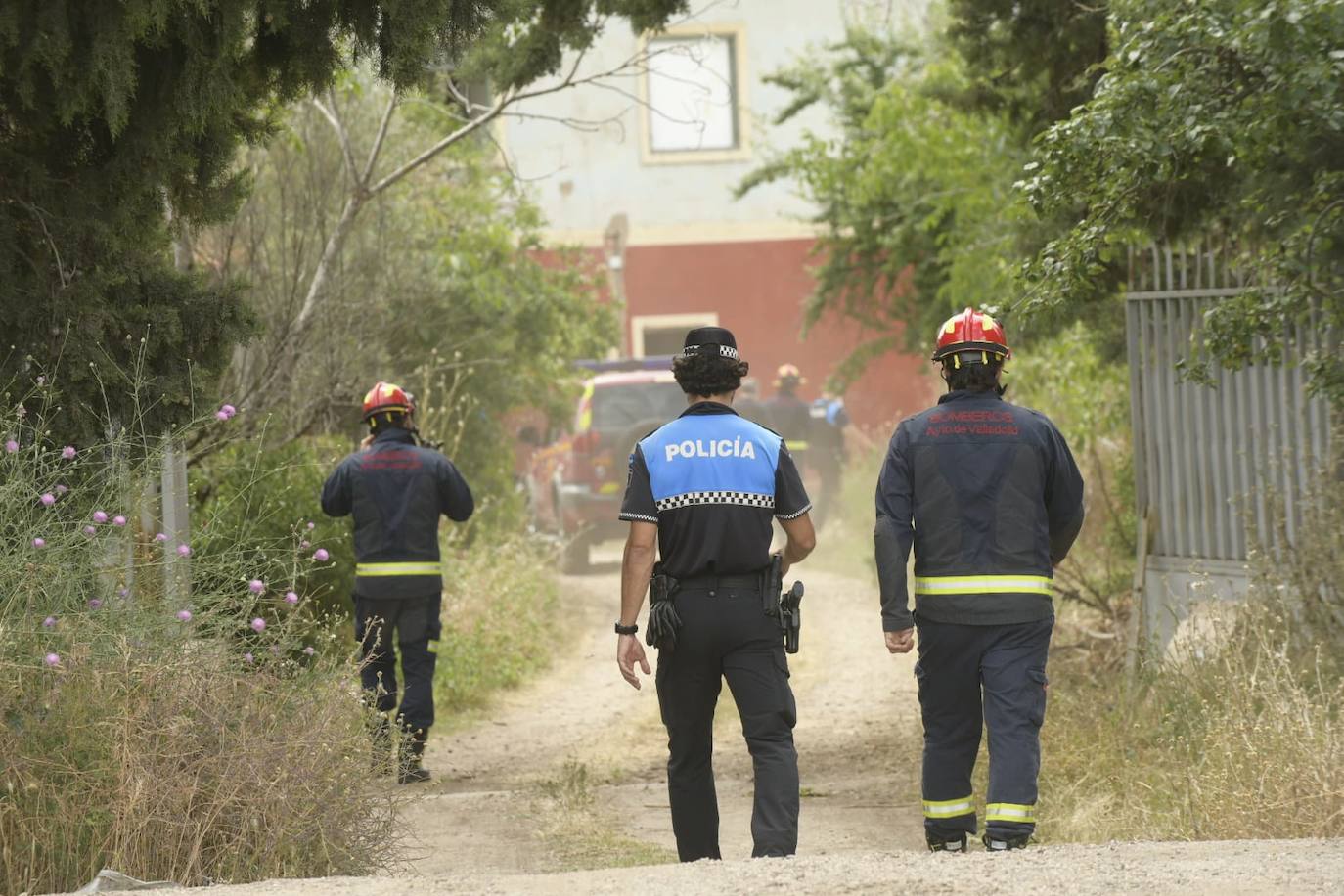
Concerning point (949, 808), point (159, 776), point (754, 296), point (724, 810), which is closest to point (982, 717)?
point (949, 808)

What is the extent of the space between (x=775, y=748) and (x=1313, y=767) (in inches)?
66.9

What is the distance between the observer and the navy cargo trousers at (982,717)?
5848 mm

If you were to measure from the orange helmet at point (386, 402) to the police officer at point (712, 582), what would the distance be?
3.48m

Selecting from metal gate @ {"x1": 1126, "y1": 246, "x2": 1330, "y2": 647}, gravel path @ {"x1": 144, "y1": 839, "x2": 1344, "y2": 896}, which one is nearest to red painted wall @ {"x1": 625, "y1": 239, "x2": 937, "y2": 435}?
metal gate @ {"x1": 1126, "y1": 246, "x2": 1330, "y2": 647}

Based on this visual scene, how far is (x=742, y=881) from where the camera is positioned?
4.77 meters

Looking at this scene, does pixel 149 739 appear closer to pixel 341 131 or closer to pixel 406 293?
pixel 341 131

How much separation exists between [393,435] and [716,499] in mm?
3732

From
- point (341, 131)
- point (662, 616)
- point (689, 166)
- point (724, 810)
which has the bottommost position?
point (724, 810)

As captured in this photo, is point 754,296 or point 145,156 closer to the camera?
point 145,156

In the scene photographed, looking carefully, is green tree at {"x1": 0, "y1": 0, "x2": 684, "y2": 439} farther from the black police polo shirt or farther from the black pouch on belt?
the black pouch on belt

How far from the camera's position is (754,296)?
2891cm

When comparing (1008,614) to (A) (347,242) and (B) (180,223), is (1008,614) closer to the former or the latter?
(B) (180,223)

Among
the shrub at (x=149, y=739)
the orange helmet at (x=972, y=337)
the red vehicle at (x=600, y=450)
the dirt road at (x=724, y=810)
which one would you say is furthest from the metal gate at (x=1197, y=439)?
the red vehicle at (x=600, y=450)

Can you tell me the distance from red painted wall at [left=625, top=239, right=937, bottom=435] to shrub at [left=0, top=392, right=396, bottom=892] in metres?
22.7
